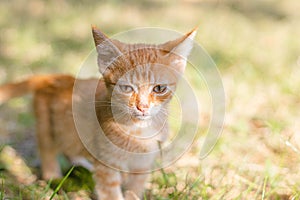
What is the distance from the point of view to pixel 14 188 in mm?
3119

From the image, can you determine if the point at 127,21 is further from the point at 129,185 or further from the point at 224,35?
the point at 129,185

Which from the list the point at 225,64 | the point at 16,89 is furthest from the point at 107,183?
the point at 225,64

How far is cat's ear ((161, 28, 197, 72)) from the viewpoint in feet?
9.27

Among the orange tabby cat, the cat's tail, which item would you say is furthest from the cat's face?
the cat's tail

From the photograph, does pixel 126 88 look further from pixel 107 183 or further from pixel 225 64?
pixel 225 64

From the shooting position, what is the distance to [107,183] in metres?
3.07

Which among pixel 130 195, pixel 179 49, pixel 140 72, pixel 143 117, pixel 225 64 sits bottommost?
pixel 130 195

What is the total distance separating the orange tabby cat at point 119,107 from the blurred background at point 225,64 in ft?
1.04

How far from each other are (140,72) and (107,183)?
2.49 feet

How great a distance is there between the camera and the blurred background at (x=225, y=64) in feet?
10.8

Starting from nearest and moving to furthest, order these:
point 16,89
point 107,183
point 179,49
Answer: point 179,49 → point 107,183 → point 16,89

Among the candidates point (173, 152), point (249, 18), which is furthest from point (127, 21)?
point (173, 152)

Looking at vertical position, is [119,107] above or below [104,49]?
below

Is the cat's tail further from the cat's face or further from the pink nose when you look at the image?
the pink nose
